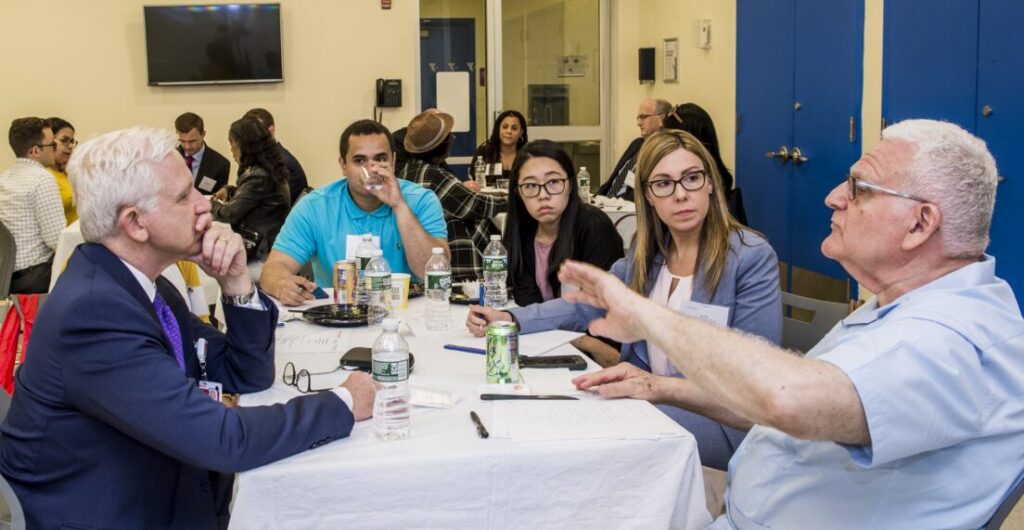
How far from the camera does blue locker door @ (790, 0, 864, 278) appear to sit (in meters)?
5.44

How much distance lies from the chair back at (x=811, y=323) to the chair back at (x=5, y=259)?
3801mm

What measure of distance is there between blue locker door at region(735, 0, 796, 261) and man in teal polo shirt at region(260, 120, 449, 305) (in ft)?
10.9

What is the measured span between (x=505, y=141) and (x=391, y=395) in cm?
614

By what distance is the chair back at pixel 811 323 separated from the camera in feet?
9.12

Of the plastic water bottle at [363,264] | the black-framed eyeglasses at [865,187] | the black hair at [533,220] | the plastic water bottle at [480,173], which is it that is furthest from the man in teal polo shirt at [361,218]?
the plastic water bottle at [480,173]

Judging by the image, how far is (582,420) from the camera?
199cm

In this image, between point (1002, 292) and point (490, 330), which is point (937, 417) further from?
point (490, 330)

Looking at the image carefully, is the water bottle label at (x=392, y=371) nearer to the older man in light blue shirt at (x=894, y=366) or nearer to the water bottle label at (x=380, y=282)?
the older man in light blue shirt at (x=894, y=366)

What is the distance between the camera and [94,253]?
1821mm

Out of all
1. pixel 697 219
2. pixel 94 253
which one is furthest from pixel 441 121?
pixel 94 253

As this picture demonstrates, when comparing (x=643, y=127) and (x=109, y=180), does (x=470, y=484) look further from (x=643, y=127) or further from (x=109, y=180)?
(x=643, y=127)

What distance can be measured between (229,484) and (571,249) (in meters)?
1.67

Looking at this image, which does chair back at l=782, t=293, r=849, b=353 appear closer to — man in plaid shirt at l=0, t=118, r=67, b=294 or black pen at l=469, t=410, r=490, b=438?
black pen at l=469, t=410, r=490, b=438

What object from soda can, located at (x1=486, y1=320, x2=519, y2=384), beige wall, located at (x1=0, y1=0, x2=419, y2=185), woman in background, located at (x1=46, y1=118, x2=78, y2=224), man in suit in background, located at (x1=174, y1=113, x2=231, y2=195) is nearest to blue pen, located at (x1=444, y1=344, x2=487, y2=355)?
soda can, located at (x1=486, y1=320, x2=519, y2=384)
